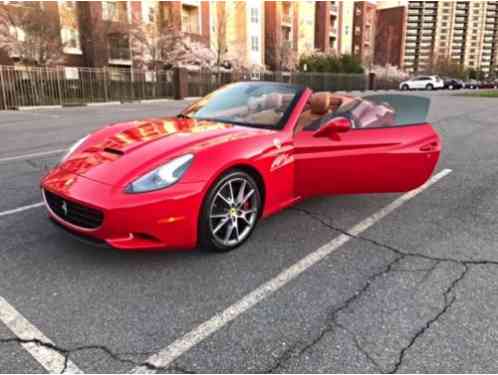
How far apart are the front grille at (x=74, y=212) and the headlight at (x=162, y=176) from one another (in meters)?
0.28

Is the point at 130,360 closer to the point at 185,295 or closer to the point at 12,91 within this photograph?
the point at 185,295

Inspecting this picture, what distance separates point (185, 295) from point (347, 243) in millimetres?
1525

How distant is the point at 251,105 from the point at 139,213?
1.83 metres

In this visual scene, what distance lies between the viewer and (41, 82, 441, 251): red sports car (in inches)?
105

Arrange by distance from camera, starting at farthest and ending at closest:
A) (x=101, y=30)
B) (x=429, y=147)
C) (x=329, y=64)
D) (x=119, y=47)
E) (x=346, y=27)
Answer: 1. (x=346, y=27)
2. (x=329, y=64)
3. (x=119, y=47)
4. (x=101, y=30)
5. (x=429, y=147)

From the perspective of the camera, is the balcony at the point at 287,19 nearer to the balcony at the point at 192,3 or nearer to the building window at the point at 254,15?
the building window at the point at 254,15

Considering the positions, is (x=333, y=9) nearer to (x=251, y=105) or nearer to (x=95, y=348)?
(x=251, y=105)

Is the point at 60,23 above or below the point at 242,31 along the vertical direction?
below

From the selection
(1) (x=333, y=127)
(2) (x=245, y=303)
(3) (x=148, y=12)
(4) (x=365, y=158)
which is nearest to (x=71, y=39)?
(3) (x=148, y=12)

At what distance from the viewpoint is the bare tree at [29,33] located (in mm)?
20078

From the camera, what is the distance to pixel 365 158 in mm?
3662

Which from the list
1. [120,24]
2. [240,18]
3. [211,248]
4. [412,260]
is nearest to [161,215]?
[211,248]

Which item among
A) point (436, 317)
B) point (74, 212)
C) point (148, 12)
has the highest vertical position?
point (148, 12)

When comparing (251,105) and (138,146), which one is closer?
(138,146)
